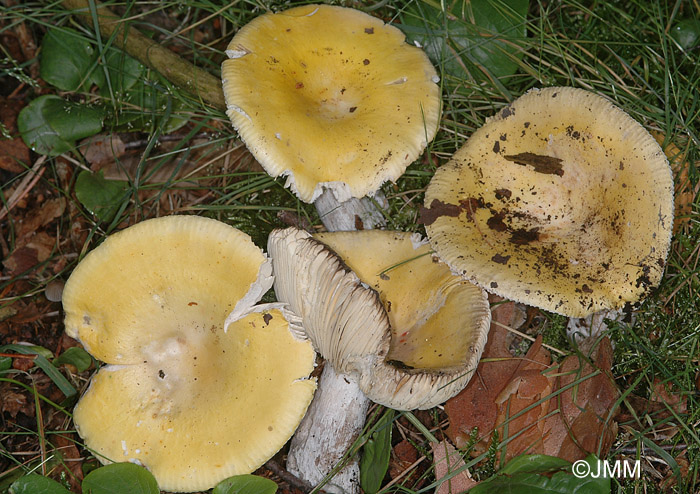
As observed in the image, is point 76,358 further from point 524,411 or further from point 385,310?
point 524,411

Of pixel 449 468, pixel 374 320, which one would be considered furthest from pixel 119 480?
pixel 449 468

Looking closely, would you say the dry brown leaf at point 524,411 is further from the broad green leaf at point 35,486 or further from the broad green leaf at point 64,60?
the broad green leaf at point 64,60

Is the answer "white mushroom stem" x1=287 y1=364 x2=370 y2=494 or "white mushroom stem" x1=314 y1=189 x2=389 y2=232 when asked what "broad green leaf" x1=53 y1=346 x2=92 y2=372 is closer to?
"white mushroom stem" x1=287 y1=364 x2=370 y2=494

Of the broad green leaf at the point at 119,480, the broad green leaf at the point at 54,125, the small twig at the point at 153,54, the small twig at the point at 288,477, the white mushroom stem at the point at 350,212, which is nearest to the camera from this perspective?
the broad green leaf at the point at 119,480

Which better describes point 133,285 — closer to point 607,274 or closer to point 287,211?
point 287,211

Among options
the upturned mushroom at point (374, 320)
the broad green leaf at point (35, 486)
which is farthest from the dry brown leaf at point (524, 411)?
the broad green leaf at point (35, 486)

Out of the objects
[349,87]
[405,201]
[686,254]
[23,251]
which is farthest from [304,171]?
[686,254]

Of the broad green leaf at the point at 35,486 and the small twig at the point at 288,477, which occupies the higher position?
the broad green leaf at the point at 35,486
